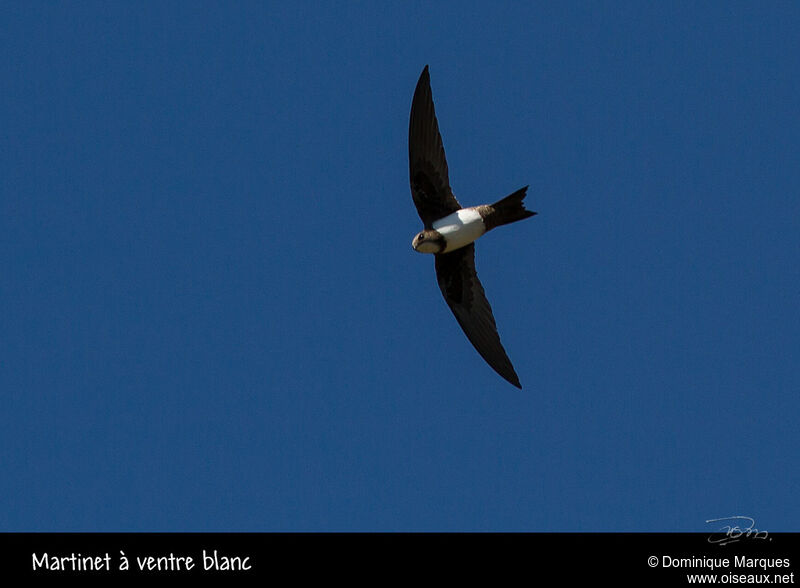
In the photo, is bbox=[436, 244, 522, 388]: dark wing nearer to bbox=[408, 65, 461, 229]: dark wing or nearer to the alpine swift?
the alpine swift

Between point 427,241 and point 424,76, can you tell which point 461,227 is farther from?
point 424,76

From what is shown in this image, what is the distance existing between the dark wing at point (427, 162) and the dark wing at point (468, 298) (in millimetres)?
514

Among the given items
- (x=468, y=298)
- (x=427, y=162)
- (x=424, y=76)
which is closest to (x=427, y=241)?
(x=427, y=162)

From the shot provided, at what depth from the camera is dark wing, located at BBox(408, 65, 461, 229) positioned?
1203cm

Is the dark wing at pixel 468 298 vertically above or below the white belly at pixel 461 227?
below

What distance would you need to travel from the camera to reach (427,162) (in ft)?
39.7

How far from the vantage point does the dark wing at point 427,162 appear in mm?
12031

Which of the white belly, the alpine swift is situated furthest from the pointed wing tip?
the white belly

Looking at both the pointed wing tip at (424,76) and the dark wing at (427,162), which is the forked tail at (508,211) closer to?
the dark wing at (427,162)

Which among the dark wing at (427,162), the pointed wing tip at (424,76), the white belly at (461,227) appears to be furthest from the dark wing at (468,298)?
the pointed wing tip at (424,76)

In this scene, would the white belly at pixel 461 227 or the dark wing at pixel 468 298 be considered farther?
the dark wing at pixel 468 298
